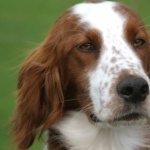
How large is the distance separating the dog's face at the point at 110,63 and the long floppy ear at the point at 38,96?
163 mm

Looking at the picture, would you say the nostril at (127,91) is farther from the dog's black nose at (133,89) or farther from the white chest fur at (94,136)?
the white chest fur at (94,136)

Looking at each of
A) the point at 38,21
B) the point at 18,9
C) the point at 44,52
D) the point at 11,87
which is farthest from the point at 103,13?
the point at 18,9

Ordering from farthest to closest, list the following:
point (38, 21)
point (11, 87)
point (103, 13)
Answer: point (38, 21) < point (11, 87) < point (103, 13)

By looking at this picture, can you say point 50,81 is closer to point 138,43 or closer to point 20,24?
point 138,43

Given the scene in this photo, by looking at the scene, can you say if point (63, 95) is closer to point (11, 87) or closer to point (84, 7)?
point (84, 7)

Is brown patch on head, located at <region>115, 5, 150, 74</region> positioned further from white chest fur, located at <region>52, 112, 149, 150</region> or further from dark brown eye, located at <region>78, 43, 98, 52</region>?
white chest fur, located at <region>52, 112, 149, 150</region>

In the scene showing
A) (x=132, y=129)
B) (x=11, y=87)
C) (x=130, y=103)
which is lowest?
(x=11, y=87)

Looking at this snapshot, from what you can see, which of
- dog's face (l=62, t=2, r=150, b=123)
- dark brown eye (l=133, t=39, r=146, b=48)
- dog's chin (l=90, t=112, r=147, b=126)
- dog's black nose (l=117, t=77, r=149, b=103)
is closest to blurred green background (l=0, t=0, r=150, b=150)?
dog's face (l=62, t=2, r=150, b=123)

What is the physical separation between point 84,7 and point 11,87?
3.82 m

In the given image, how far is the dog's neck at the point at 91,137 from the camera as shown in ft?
17.6

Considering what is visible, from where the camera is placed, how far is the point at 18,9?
13320 mm

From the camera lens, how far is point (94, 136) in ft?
17.6

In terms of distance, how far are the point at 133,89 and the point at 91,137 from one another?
0.69 metres

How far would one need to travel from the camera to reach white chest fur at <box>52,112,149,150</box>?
537 centimetres
